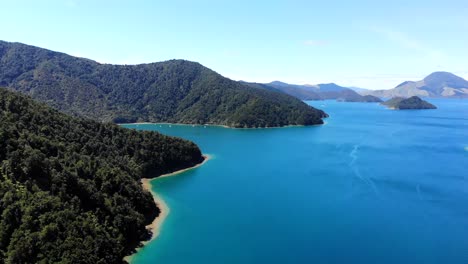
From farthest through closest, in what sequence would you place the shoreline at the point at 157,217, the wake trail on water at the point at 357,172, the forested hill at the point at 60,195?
the wake trail on water at the point at 357,172 → the shoreline at the point at 157,217 → the forested hill at the point at 60,195

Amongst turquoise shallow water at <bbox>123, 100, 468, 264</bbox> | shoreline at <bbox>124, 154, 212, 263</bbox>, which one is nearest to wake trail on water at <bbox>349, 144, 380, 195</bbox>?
turquoise shallow water at <bbox>123, 100, 468, 264</bbox>

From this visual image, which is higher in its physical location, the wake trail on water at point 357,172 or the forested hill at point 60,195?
the forested hill at point 60,195

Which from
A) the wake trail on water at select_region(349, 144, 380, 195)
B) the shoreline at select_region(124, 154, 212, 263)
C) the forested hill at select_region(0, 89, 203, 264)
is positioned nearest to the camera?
the forested hill at select_region(0, 89, 203, 264)

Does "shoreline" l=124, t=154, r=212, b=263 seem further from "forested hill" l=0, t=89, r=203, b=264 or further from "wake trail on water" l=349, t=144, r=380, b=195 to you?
"wake trail on water" l=349, t=144, r=380, b=195

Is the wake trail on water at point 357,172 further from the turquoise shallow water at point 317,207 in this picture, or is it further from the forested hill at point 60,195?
the forested hill at point 60,195

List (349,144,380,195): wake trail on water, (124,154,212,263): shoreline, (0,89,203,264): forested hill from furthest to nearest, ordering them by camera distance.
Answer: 1. (349,144,380,195): wake trail on water
2. (124,154,212,263): shoreline
3. (0,89,203,264): forested hill

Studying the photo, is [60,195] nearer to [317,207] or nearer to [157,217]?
[157,217]

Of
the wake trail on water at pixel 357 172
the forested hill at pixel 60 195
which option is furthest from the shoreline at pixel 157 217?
the wake trail on water at pixel 357 172
